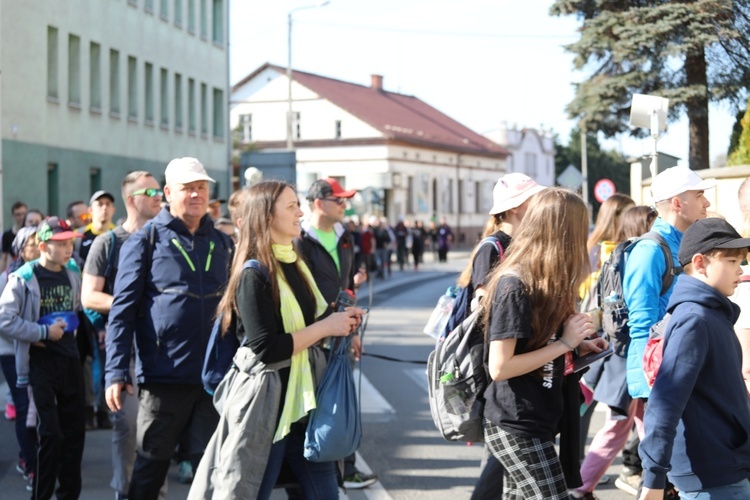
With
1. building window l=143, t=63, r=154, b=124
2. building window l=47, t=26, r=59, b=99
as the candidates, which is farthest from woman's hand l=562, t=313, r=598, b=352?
building window l=143, t=63, r=154, b=124

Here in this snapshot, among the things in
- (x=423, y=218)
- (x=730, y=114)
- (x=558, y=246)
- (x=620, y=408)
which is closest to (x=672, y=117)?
(x=730, y=114)

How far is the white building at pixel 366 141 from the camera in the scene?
7556 cm

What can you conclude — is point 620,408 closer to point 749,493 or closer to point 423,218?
point 749,493

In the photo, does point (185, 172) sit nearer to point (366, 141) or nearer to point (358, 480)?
point (358, 480)

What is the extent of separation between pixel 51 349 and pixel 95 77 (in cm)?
2897

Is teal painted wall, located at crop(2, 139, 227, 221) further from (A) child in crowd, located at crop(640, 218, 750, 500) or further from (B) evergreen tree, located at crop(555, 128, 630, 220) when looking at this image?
(B) evergreen tree, located at crop(555, 128, 630, 220)

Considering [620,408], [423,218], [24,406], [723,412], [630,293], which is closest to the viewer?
[723,412]

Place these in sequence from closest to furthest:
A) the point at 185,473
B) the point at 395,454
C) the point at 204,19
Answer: the point at 185,473, the point at 395,454, the point at 204,19

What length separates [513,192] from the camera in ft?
19.9

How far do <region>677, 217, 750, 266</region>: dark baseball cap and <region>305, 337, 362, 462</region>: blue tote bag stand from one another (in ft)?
4.98

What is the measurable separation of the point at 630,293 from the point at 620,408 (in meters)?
1.21

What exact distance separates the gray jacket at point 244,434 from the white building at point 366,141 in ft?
209

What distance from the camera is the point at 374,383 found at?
14000 mm

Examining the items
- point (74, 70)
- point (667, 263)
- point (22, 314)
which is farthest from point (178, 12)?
point (667, 263)
